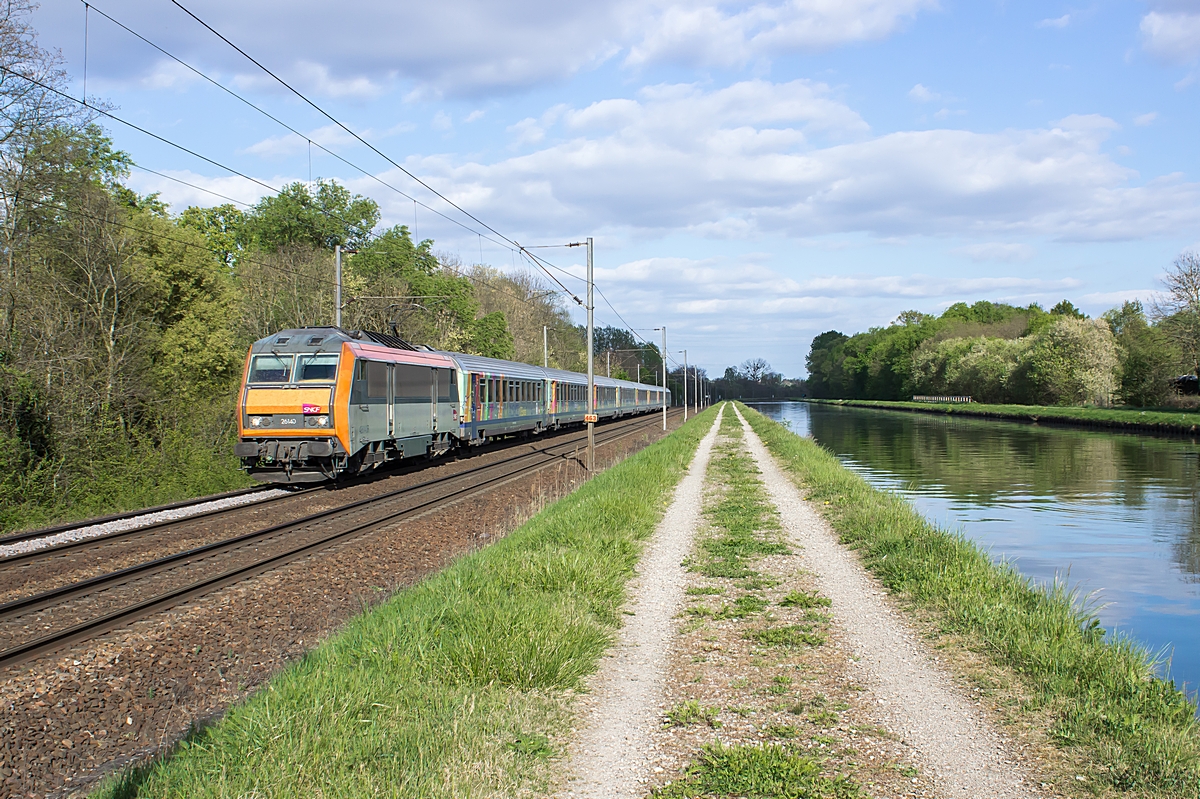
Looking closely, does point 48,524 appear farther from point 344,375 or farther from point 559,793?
point 559,793

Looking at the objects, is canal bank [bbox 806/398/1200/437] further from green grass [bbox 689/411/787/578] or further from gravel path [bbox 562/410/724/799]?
gravel path [bbox 562/410/724/799]

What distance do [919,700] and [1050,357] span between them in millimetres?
74811

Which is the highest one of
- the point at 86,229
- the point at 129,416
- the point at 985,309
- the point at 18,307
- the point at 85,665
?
the point at 985,309

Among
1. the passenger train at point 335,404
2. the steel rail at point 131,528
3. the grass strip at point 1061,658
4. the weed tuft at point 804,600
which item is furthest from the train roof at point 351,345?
the weed tuft at point 804,600

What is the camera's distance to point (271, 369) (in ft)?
60.6

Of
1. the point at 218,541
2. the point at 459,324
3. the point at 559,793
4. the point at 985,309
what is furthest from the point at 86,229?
the point at 985,309

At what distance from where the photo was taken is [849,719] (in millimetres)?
5816

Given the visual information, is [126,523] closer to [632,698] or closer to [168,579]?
[168,579]

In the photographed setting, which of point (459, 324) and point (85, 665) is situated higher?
point (459, 324)

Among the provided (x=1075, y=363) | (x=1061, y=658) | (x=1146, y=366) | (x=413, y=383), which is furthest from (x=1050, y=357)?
(x=1061, y=658)

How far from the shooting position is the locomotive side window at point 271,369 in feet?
59.9

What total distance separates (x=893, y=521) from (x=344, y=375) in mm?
10935

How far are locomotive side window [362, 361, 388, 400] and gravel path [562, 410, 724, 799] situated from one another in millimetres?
9562

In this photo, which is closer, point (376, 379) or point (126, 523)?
point (126, 523)
